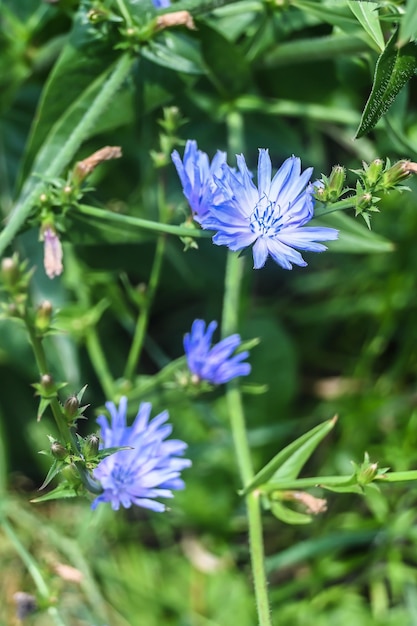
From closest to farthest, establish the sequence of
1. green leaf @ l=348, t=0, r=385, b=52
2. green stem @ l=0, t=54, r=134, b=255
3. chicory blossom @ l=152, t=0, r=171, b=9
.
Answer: green leaf @ l=348, t=0, r=385, b=52 → green stem @ l=0, t=54, r=134, b=255 → chicory blossom @ l=152, t=0, r=171, b=9

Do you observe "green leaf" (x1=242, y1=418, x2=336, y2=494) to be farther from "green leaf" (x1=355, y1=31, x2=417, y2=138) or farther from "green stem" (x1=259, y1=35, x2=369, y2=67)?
"green stem" (x1=259, y1=35, x2=369, y2=67)

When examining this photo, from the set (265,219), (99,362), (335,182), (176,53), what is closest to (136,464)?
(99,362)

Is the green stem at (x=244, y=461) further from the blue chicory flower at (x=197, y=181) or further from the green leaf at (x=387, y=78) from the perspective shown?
the green leaf at (x=387, y=78)

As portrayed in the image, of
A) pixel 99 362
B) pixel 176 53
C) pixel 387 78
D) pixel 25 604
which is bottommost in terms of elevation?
pixel 25 604

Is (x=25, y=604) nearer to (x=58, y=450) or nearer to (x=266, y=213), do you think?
(x=58, y=450)

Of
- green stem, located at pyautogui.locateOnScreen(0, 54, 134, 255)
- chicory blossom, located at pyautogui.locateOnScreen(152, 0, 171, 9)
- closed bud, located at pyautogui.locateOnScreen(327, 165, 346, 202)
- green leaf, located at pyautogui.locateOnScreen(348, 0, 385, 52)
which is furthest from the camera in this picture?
chicory blossom, located at pyautogui.locateOnScreen(152, 0, 171, 9)

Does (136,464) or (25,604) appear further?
(25,604)

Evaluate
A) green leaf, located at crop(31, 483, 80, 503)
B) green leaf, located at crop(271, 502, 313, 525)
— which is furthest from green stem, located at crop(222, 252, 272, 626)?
green leaf, located at crop(31, 483, 80, 503)
